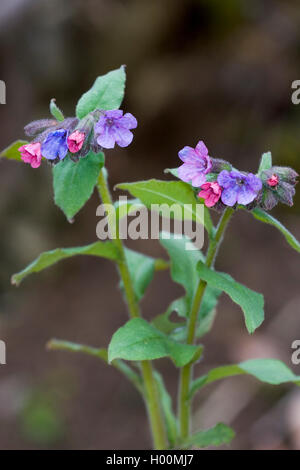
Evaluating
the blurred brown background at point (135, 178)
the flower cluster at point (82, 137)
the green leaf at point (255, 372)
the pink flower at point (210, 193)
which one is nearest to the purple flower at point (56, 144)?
the flower cluster at point (82, 137)

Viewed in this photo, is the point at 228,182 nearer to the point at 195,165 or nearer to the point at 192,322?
the point at 195,165

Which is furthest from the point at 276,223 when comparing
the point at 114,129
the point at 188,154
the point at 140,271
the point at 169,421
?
the point at 169,421

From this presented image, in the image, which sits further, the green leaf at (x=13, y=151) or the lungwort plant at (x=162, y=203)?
the green leaf at (x=13, y=151)

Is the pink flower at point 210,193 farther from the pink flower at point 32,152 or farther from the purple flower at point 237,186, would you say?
the pink flower at point 32,152

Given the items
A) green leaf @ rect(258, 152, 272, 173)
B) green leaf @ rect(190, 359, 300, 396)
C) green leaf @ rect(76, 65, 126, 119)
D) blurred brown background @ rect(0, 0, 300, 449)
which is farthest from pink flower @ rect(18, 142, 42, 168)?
blurred brown background @ rect(0, 0, 300, 449)

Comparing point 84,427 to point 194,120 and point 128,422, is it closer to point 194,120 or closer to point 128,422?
point 128,422
